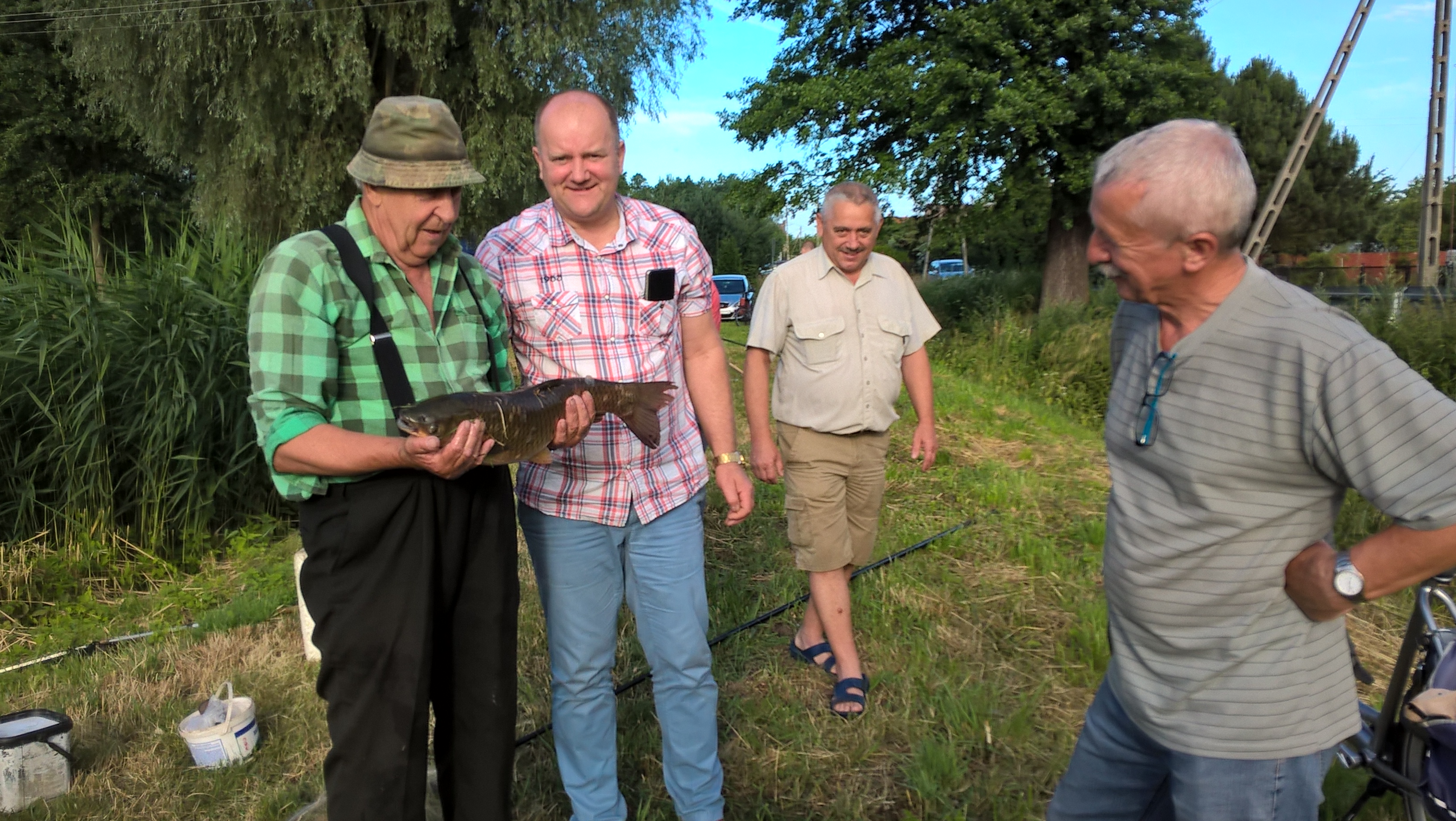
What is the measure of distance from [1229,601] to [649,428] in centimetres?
161

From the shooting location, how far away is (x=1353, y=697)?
1988mm

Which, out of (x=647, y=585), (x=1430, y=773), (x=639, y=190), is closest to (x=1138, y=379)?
(x=1430, y=773)

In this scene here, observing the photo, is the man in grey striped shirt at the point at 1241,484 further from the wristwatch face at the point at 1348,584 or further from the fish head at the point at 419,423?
the fish head at the point at 419,423

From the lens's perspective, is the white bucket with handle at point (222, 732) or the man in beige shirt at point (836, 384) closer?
the white bucket with handle at point (222, 732)

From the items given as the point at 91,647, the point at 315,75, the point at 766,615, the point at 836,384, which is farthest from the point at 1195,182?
the point at 315,75

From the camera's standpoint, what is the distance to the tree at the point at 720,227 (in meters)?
69.3

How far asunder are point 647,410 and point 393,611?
919 mm

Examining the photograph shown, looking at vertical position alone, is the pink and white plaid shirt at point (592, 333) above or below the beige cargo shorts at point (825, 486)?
above

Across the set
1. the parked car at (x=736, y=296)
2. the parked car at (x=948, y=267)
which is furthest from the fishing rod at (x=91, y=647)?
the parked car at (x=948, y=267)

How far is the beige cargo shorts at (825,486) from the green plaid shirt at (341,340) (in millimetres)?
1961

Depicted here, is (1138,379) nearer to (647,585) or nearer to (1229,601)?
(1229,601)

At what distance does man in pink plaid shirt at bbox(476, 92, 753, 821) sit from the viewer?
2.90 meters

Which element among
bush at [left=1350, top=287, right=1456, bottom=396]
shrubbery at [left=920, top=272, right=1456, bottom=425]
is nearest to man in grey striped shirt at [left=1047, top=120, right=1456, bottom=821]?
shrubbery at [left=920, top=272, right=1456, bottom=425]

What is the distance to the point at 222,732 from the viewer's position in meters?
3.64
